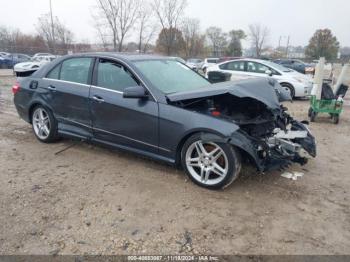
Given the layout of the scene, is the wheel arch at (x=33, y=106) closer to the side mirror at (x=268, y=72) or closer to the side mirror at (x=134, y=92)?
the side mirror at (x=134, y=92)

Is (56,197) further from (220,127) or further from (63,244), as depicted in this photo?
(220,127)

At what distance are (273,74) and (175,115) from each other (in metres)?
8.71

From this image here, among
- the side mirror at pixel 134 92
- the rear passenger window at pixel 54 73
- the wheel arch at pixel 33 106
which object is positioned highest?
the rear passenger window at pixel 54 73

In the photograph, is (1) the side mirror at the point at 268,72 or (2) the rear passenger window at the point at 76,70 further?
(1) the side mirror at the point at 268,72

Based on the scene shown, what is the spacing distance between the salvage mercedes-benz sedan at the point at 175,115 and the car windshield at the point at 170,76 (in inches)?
0.8

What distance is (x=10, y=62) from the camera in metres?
28.9

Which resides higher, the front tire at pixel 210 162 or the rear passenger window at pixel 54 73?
the rear passenger window at pixel 54 73

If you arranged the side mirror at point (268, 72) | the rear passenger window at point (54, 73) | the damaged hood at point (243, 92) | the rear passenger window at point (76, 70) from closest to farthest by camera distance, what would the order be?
the damaged hood at point (243, 92) → the rear passenger window at point (76, 70) → the rear passenger window at point (54, 73) → the side mirror at point (268, 72)

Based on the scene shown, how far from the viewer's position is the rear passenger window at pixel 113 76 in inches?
170

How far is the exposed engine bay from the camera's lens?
3684 millimetres

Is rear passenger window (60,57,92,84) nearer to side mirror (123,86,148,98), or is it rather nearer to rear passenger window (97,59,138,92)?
rear passenger window (97,59,138,92)

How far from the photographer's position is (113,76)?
4.49m

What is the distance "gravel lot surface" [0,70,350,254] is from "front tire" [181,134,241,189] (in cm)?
15

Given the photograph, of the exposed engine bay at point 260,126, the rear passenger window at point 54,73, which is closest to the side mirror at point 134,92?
the exposed engine bay at point 260,126
